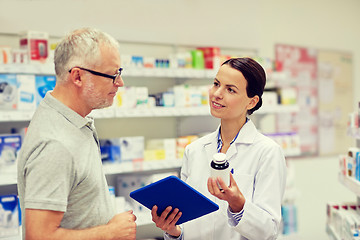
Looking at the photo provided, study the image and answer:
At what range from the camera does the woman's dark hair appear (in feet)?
6.84

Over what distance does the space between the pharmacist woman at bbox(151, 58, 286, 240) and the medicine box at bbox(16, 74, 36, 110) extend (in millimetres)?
1617

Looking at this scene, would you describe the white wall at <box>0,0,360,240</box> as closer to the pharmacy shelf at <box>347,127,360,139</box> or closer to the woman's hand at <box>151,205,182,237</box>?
the pharmacy shelf at <box>347,127,360,139</box>

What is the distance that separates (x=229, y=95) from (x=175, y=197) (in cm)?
60

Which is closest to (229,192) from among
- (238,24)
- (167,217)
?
(167,217)

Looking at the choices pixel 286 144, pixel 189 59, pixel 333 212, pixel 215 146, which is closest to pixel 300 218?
pixel 286 144

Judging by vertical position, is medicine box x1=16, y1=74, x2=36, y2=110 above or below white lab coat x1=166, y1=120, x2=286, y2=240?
above

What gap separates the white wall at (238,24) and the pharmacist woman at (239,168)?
7.59 feet

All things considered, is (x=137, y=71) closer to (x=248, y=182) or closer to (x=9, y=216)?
(x=9, y=216)

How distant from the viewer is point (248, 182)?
201 centimetres

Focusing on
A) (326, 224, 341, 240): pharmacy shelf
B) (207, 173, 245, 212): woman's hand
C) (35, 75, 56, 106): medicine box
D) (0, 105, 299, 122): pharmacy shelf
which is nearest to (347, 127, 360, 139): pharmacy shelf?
(326, 224, 341, 240): pharmacy shelf

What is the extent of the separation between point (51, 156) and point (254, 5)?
4.32m

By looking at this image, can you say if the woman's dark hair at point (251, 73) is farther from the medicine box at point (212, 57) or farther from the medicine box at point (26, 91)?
the medicine box at point (212, 57)

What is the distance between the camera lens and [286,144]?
4.55 metres

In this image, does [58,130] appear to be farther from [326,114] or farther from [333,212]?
[326,114]
